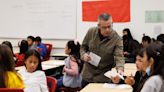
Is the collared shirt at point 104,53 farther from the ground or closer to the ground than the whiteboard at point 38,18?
closer to the ground

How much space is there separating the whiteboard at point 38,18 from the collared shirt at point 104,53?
14.6 feet

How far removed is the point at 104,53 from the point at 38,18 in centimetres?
507

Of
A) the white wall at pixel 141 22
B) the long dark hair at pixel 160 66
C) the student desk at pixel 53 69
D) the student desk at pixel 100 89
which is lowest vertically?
the student desk at pixel 53 69

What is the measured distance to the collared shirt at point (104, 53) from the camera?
356cm

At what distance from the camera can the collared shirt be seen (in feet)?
11.7

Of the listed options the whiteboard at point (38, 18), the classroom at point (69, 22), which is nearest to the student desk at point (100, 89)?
the classroom at point (69, 22)

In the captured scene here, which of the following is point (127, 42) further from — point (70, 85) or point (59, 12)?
point (70, 85)

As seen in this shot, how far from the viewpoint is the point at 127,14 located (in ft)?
25.0

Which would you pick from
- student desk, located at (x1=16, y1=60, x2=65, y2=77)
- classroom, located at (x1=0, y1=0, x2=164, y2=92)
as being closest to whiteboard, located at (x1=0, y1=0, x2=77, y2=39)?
classroom, located at (x1=0, y1=0, x2=164, y2=92)

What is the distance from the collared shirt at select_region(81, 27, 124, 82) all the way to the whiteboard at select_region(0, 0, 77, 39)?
14.6ft

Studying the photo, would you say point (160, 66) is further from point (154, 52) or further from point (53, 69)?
point (53, 69)

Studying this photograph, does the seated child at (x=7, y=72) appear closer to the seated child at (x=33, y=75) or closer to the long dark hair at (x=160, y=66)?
the seated child at (x=33, y=75)

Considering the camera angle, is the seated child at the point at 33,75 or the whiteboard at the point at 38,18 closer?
the seated child at the point at 33,75

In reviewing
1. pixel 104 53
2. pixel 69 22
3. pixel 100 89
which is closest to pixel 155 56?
pixel 100 89
